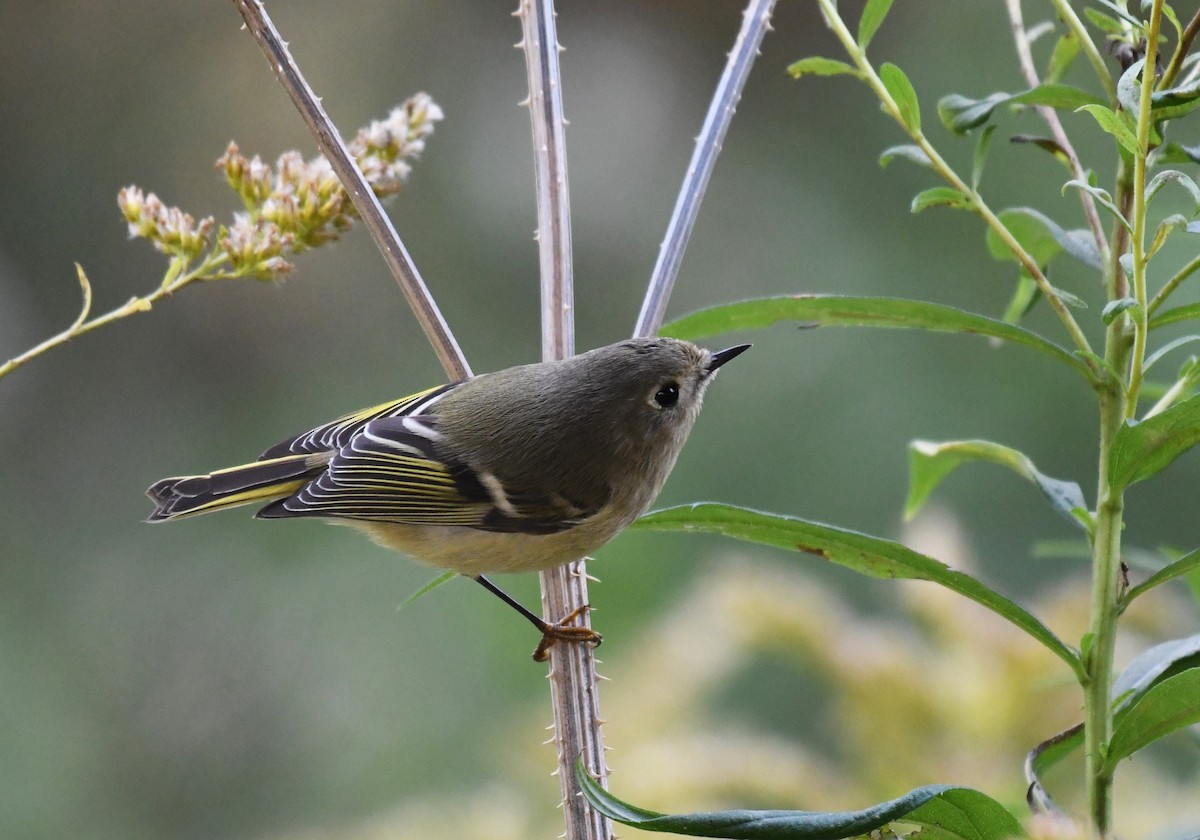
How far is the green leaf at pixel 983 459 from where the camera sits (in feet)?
3.21

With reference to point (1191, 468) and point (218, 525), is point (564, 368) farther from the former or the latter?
point (218, 525)

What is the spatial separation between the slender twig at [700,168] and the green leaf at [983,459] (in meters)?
0.35

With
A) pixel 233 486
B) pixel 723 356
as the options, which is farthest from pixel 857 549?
pixel 233 486

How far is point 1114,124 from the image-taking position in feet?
2.77

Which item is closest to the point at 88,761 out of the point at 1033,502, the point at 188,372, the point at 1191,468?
the point at 188,372

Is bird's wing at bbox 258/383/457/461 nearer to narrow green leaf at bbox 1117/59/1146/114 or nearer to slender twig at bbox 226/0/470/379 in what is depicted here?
slender twig at bbox 226/0/470/379

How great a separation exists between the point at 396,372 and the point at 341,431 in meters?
1.77

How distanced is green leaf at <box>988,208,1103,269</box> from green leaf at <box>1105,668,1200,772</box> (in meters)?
0.36

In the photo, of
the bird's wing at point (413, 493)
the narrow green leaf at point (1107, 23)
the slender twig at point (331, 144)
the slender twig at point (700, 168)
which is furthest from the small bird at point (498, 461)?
the narrow green leaf at point (1107, 23)

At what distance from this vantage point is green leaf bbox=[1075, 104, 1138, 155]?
831mm

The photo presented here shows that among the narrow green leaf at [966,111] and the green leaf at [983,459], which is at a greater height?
the narrow green leaf at [966,111]

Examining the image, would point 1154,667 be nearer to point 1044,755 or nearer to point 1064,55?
point 1044,755

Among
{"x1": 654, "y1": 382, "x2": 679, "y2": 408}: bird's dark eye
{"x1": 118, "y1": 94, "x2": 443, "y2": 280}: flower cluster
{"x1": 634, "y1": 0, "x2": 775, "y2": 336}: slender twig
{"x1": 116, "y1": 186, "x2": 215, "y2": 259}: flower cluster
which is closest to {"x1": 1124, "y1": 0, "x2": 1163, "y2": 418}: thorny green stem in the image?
{"x1": 634, "y1": 0, "x2": 775, "y2": 336}: slender twig

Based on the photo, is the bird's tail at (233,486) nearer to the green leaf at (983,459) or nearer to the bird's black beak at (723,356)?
the bird's black beak at (723,356)
